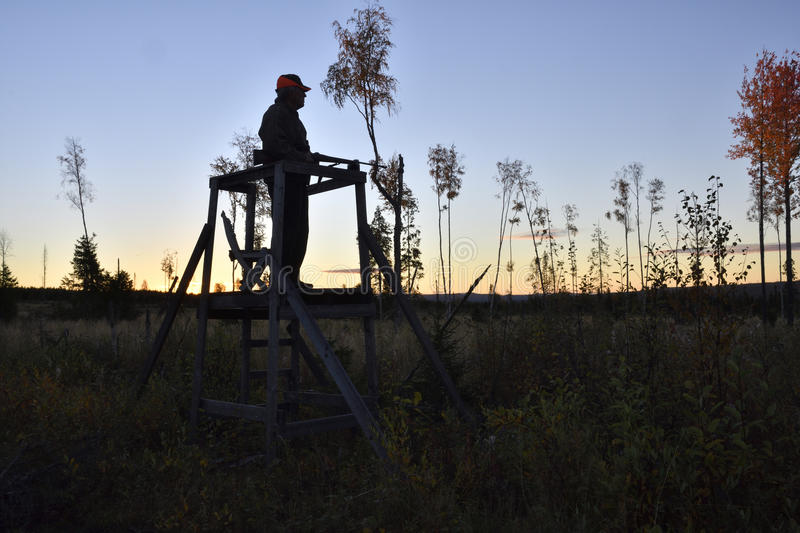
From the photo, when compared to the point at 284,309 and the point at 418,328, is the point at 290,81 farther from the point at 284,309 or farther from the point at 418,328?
the point at 418,328

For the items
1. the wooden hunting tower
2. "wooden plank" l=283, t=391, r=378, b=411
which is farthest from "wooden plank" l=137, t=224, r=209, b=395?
"wooden plank" l=283, t=391, r=378, b=411

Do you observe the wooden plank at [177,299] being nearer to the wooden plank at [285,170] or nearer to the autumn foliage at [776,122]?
the wooden plank at [285,170]

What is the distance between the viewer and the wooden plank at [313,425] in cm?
527

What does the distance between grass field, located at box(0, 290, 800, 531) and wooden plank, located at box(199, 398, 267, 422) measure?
0.35 meters

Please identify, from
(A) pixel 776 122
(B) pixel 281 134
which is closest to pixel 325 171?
(B) pixel 281 134

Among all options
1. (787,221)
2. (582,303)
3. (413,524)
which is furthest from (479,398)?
(787,221)

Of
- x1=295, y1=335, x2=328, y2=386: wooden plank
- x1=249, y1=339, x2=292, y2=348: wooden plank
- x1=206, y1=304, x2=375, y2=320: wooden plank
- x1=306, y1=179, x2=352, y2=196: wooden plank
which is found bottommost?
x1=295, y1=335, x2=328, y2=386: wooden plank

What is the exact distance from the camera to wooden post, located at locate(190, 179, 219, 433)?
19.7 ft

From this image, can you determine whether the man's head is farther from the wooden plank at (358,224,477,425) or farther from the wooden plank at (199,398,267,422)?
the wooden plank at (199,398,267,422)

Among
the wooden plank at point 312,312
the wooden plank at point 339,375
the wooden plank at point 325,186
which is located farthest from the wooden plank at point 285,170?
the wooden plank at point 312,312

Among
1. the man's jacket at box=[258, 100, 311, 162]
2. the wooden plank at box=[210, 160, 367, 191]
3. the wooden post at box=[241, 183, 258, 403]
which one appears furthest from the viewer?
the wooden post at box=[241, 183, 258, 403]

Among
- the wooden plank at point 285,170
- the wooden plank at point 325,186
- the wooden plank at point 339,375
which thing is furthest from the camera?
the wooden plank at point 325,186

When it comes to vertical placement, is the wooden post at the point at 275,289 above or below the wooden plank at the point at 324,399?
above

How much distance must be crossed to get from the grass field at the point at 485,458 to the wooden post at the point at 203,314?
12.7 inches
